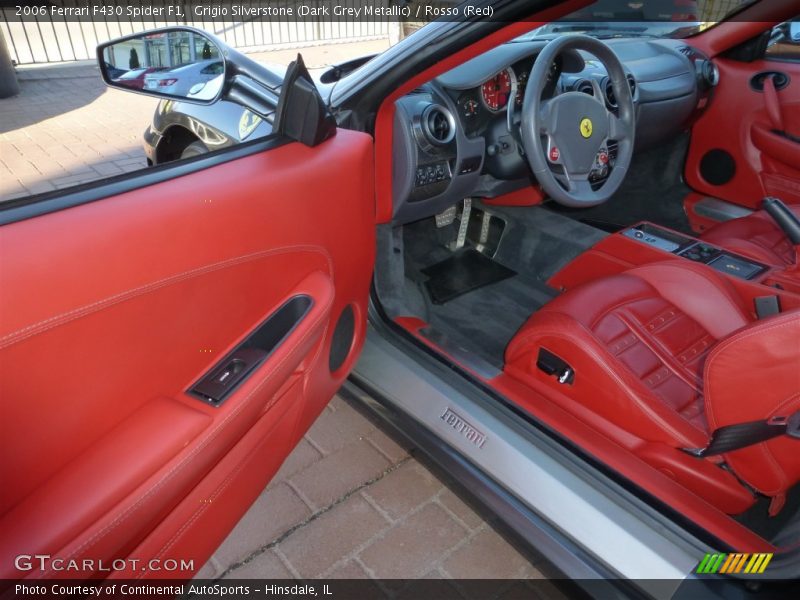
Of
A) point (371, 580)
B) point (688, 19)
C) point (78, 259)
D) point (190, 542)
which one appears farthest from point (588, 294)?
point (688, 19)

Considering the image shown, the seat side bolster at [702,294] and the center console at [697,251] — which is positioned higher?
the seat side bolster at [702,294]

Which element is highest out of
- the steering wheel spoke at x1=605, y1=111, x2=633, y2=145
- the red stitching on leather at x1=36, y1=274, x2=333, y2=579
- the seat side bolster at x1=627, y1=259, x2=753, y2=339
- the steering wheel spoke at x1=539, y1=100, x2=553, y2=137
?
the steering wheel spoke at x1=539, y1=100, x2=553, y2=137

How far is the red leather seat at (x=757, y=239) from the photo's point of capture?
215 centimetres

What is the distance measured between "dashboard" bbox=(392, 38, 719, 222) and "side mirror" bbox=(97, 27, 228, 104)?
2.01 ft

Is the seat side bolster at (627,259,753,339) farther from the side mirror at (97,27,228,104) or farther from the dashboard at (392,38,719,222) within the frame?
the side mirror at (97,27,228,104)

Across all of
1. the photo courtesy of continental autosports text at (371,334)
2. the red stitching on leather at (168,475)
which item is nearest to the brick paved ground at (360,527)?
the photo courtesy of continental autosports text at (371,334)

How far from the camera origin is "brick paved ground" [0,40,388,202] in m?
1.17

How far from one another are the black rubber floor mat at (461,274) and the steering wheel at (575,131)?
796 millimetres

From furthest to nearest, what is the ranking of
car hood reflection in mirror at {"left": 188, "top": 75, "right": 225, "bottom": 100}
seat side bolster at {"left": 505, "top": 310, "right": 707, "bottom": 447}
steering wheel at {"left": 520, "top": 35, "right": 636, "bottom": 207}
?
steering wheel at {"left": 520, "top": 35, "right": 636, "bottom": 207}
car hood reflection in mirror at {"left": 188, "top": 75, "right": 225, "bottom": 100}
seat side bolster at {"left": 505, "top": 310, "right": 707, "bottom": 447}

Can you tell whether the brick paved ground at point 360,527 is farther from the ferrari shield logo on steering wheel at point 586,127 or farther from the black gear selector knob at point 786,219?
the black gear selector knob at point 786,219

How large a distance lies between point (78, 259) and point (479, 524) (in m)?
1.50

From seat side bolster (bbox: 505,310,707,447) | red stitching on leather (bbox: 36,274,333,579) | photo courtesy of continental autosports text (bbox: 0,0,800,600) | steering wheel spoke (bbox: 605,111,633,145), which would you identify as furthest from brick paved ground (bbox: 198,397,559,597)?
steering wheel spoke (bbox: 605,111,633,145)

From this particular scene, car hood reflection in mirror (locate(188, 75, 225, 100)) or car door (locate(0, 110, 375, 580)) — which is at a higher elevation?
car hood reflection in mirror (locate(188, 75, 225, 100))

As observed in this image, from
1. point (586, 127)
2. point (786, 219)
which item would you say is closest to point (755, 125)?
point (786, 219)
